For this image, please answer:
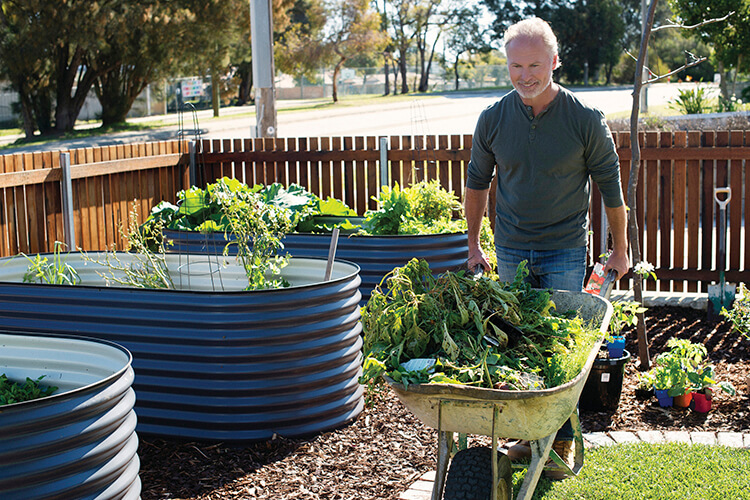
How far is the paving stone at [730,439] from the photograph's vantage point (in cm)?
418

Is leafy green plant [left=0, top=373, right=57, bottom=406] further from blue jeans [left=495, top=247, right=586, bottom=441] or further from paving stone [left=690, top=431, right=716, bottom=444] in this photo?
paving stone [left=690, top=431, right=716, bottom=444]

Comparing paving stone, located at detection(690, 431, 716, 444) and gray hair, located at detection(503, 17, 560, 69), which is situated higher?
gray hair, located at detection(503, 17, 560, 69)

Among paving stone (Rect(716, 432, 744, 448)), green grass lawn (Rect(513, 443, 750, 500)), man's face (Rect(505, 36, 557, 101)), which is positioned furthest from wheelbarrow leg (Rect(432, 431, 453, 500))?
paving stone (Rect(716, 432, 744, 448))

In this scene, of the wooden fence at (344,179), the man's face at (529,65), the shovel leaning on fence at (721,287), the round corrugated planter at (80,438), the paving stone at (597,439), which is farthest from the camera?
the wooden fence at (344,179)

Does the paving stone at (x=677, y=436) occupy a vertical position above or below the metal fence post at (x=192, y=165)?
below

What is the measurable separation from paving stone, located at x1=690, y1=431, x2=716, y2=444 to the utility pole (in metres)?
6.13

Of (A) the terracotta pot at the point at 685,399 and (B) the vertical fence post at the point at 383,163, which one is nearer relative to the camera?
(A) the terracotta pot at the point at 685,399

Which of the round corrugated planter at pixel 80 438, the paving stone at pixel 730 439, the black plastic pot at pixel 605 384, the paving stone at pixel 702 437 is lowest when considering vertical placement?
the paving stone at pixel 730 439

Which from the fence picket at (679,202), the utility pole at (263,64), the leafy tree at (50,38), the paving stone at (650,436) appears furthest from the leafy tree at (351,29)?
the paving stone at (650,436)

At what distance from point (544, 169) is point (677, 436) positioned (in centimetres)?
174

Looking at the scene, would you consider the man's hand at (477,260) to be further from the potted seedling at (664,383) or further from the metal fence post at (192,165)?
the metal fence post at (192,165)

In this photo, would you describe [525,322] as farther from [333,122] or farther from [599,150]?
[333,122]

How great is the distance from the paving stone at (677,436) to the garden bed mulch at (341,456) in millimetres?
113

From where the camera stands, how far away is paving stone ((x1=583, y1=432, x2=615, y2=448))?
13.9 ft
